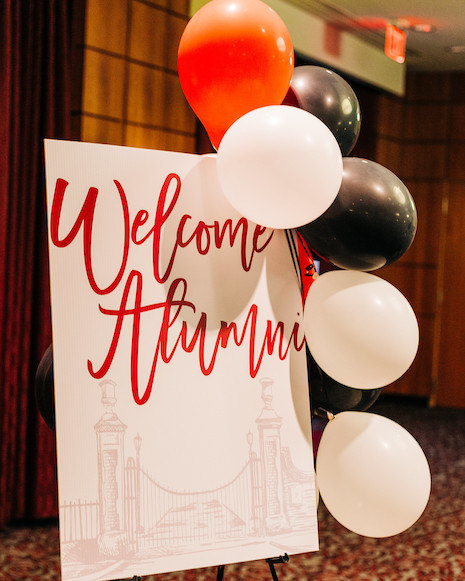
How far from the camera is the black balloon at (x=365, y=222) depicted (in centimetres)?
141

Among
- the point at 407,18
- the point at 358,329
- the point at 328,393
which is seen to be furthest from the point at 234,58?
the point at 407,18

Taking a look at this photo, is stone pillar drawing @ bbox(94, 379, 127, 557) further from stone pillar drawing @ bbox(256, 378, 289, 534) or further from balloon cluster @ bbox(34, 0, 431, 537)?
balloon cluster @ bbox(34, 0, 431, 537)

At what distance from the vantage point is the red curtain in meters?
3.24

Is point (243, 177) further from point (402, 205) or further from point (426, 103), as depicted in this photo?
point (426, 103)

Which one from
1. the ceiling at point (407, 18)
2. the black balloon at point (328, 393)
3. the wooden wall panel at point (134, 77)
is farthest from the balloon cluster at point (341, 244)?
the ceiling at point (407, 18)

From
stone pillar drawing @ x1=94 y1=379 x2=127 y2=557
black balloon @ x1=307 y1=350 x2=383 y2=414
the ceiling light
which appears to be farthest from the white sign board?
the ceiling light

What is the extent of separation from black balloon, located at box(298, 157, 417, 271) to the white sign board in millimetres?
98

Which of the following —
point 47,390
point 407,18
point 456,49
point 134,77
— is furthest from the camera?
point 456,49

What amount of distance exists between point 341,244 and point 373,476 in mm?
453

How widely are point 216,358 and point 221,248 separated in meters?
0.21

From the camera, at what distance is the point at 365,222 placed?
4.60 feet

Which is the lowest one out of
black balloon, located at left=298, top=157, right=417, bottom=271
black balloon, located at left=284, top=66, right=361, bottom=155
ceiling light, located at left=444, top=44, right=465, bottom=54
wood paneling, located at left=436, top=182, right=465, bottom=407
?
wood paneling, located at left=436, top=182, right=465, bottom=407

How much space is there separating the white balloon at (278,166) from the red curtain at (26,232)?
2128 mm

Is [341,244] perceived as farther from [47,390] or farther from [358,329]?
[47,390]
